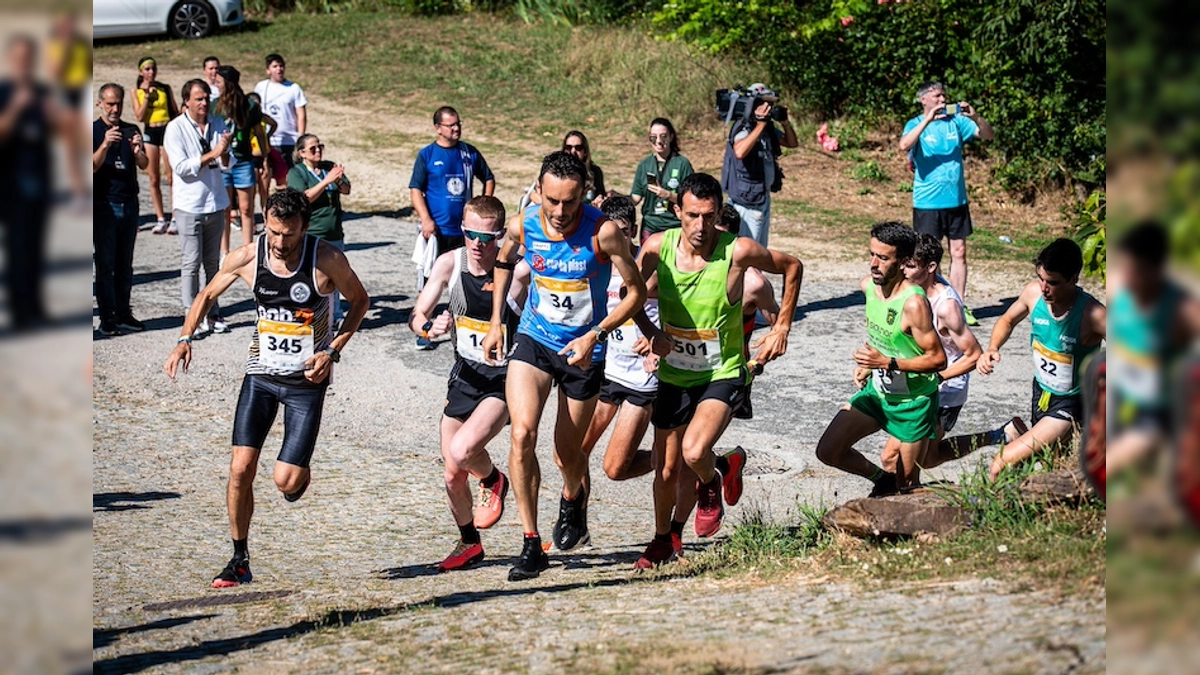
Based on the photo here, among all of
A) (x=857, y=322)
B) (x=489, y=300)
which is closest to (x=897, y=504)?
(x=489, y=300)

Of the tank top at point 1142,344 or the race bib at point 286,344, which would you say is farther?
the race bib at point 286,344

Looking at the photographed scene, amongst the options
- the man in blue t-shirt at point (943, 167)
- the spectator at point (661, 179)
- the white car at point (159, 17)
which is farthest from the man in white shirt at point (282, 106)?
the white car at point (159, 17)

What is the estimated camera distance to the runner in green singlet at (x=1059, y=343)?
743 centimetres

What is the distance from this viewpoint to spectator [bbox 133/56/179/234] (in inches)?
617

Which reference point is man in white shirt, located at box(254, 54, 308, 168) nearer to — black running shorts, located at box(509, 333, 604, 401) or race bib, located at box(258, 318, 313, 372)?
race bib, located at box(258, 318, 313, 372)

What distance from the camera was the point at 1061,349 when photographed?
7.60 metres

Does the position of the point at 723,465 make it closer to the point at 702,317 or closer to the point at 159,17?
the point at 702,317

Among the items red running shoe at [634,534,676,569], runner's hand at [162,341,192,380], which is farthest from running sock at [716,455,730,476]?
runner's hand at [162,341,192,380]

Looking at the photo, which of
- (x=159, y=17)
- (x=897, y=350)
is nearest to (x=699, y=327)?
(x=897, y=350)

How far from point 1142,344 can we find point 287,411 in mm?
5587

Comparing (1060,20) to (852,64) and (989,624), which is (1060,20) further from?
(989,624)

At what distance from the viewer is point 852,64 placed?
2083 centimetres

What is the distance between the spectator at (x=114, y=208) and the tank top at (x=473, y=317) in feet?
17.0

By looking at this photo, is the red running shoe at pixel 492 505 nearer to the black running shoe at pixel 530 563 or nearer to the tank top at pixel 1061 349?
the black running shoe at pixel 530 563
